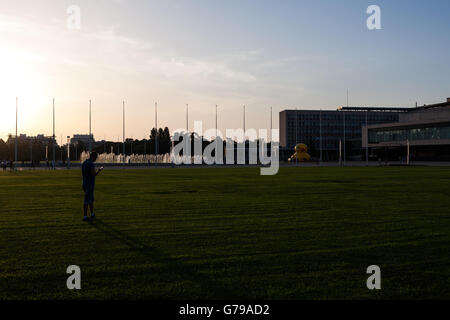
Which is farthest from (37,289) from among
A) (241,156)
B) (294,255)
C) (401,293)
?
(241,156)

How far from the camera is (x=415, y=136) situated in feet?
308

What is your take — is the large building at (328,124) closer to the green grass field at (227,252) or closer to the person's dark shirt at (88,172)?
the green grass field at (227,252)

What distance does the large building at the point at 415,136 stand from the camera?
8700 centimetres

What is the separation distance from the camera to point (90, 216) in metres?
12.3

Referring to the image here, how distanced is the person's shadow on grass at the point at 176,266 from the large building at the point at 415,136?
3253 inches

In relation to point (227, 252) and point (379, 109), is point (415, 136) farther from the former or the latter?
point (227, 252)

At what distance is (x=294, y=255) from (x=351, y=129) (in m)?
155

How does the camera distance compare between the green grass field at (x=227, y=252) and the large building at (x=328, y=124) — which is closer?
the green grass field at (x=227, y=252)

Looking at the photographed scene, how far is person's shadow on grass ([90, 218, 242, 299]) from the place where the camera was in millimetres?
5801

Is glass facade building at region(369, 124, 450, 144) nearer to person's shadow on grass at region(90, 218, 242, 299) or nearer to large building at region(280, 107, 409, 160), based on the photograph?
large building at region(280, 107, 409, 160)

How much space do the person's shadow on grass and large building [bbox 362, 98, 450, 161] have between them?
82.6 metres

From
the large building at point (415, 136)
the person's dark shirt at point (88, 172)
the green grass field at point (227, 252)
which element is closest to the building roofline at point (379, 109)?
the large building at point (415, 136)

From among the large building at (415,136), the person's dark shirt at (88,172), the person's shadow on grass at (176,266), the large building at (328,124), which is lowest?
the person's shadow on grass at (176,266)

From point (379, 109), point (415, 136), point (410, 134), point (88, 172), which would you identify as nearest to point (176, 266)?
point (88, 172)
